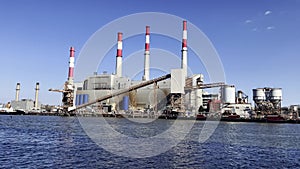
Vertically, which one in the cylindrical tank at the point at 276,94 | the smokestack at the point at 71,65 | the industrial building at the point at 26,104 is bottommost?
the industrial building at the point at 26,104

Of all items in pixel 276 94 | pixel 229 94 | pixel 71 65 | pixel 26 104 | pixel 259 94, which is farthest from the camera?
pixel 26 104

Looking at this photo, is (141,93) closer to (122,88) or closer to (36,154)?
(122,88)

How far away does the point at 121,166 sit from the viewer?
1548 cm

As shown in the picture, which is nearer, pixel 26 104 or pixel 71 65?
pixel 71 65

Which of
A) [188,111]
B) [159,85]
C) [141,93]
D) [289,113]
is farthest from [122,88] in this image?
[289,113]

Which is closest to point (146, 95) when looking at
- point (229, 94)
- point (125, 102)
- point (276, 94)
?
point (125, 102)

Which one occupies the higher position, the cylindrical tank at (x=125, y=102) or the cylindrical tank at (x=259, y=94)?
the cylindrical tank at (x=259, y=94)

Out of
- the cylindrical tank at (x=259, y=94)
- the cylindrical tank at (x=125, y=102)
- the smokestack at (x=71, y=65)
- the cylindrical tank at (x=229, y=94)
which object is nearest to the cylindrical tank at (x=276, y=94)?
the cylindrical tank at (x=259, y=94)

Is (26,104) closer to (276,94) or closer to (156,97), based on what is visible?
(156,97)

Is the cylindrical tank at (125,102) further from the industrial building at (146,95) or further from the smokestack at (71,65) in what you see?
the smokestack at (71,65)

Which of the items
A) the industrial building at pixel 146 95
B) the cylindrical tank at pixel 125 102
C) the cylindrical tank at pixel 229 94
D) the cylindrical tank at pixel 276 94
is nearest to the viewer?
the cylindrical tank at pixel 276 94

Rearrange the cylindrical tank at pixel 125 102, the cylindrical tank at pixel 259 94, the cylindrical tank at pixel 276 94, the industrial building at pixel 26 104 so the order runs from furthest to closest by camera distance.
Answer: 1. the industrial building at pixel 26 104
2. the cylindrical tank at pixel 125 102
3. the cylindrical tank at pixel 259 94
4. the cylindrical tank at pixel 276 94

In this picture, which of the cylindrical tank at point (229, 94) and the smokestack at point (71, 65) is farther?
the cylindrical tank at point (229, 94)

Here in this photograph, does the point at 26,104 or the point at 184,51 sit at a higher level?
the point at 184,51
